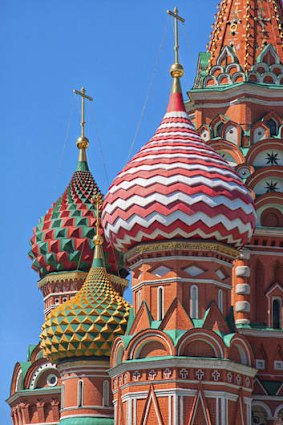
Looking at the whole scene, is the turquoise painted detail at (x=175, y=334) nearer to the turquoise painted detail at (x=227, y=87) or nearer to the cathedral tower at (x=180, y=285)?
the cathedral tower at (x=180, y=285)

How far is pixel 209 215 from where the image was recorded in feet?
122

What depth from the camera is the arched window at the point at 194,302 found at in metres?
37.2

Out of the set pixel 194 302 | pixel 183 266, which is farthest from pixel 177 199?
pixel 194 302

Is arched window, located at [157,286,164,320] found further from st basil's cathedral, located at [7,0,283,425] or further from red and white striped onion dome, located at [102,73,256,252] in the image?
red and white striped onion dome, located at [102,73,256,252]

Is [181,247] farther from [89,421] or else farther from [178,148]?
[89,421]

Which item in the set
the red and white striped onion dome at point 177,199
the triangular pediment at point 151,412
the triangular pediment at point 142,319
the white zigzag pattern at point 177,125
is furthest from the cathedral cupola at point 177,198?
the triangular pediment at point 151,412

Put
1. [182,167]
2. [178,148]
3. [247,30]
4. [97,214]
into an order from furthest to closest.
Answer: [97,214] < [247,30] < [178,148] < [182,167]

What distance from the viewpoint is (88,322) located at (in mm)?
40469

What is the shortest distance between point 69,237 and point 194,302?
8270 millimetres

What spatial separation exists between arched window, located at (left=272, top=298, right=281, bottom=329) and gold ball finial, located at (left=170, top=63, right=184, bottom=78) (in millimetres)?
5913

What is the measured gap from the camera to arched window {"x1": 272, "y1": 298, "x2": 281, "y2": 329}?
40.7 meters

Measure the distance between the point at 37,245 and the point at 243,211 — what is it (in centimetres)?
929

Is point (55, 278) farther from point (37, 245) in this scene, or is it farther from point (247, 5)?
point (247, 5)

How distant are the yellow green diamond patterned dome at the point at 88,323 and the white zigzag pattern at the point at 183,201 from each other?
11.6 ft
